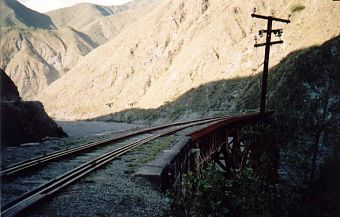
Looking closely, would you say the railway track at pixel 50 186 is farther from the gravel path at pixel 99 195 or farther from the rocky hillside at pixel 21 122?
the rocky hillside at pixel 21 122

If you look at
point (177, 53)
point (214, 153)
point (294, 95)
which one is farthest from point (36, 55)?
point (214, 153)

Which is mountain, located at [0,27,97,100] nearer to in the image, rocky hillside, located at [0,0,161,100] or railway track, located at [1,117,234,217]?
rocky hillside, located at [0,0,161,100]

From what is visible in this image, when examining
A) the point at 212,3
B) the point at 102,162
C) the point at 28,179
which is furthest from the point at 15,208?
the point at 212,3

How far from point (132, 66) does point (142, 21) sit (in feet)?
59.9

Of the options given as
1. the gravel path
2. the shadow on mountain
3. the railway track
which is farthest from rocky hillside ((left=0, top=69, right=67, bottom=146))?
the shadow on mountain

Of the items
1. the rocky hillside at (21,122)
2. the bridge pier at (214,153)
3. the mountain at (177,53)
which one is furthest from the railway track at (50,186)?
the mountain at (177,53)

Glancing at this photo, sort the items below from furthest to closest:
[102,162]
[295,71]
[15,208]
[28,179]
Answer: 1. [295,71]
2. [102,162]
3. [28,179]
4. [15,208]

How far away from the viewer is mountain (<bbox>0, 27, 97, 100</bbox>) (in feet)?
459

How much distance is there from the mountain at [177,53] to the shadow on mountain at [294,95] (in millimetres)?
2598

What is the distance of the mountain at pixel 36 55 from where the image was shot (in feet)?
459

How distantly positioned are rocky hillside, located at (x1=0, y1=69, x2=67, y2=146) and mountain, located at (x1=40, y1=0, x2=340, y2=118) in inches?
1237

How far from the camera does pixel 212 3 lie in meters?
73.6

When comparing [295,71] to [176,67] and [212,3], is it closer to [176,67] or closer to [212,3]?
[176,67]

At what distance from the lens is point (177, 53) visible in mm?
71250
